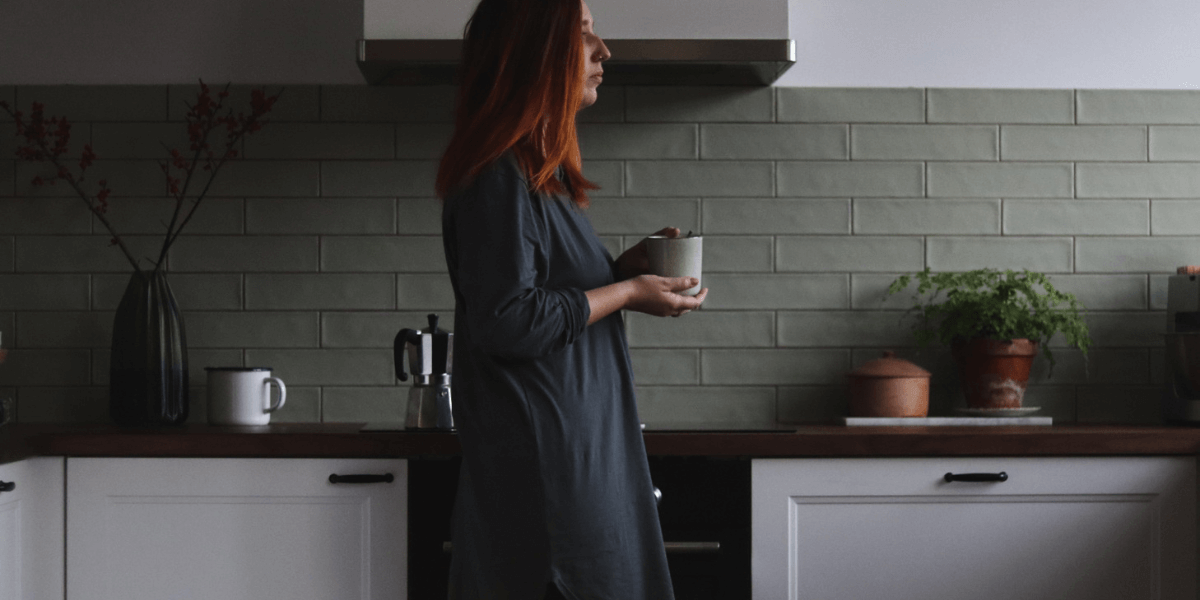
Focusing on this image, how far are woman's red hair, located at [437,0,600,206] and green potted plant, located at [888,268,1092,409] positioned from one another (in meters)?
1.37

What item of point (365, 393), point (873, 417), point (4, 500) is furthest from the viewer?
point (365, 393)

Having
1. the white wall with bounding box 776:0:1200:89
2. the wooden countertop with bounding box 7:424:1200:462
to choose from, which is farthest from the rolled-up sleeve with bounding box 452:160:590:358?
the white wall with bounding box 776:0:1200:89

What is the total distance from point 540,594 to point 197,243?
1592mm

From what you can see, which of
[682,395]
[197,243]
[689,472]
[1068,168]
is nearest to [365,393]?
[197,243]

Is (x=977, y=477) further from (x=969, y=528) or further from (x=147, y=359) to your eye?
(x=147, y=359)

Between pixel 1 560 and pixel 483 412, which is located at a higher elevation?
pixel 483 412

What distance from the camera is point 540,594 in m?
1.28

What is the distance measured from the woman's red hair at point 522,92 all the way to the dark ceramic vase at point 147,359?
1.25m

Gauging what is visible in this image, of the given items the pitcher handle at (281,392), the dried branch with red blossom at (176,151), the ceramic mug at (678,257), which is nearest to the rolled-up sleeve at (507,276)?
the ceramic mug at (678,257)

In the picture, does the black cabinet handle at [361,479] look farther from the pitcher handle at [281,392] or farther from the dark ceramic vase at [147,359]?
the dark ceramic vase at [147,359]

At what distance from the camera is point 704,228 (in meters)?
2.52

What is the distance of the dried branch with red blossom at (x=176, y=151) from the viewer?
7.93 feet

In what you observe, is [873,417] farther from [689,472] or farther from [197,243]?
[197,243]

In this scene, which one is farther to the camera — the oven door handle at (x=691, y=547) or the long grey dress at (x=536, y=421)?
the oven door handle at (x=691, y=547)
